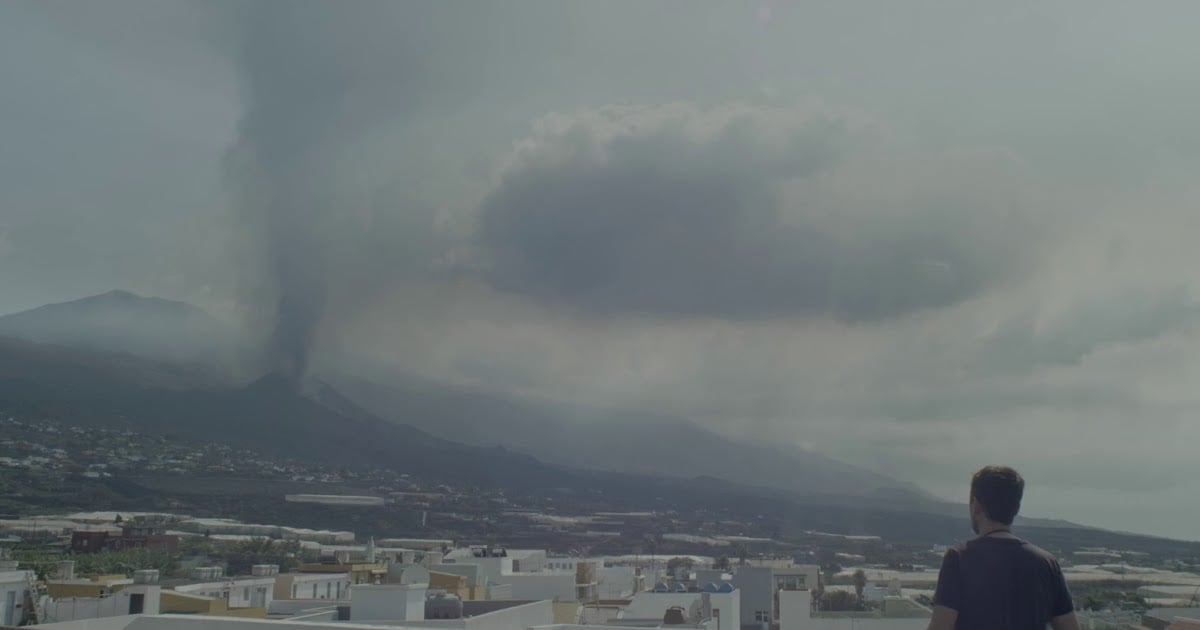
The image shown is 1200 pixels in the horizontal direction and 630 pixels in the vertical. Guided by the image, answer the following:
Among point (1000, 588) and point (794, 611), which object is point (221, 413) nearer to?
point (794, 611)

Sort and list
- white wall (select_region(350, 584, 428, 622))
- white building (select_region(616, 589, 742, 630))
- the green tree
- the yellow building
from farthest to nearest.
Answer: the green tree
the yellow building
white building (select_region(616, 589, 742, 630))
white wall (select_region(350, 584, 428, 622))

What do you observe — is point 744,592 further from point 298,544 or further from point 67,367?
point 67,367

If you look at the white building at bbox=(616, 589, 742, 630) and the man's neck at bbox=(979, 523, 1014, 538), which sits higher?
the man's neck at bbox=(979, 523, 1014, 538)

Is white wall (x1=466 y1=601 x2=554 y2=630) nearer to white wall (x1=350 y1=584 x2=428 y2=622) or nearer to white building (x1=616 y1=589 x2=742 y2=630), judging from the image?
white wall (x1=350 y1=584 x2=428 y2=622)

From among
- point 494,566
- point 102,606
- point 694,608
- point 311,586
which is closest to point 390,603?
point 102,606

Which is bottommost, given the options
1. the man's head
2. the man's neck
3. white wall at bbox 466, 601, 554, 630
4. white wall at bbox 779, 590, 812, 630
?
white wall at bbox 779, 590, 812, 630

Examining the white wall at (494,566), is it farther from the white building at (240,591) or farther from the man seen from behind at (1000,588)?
the man seen from behind at (1000,588)

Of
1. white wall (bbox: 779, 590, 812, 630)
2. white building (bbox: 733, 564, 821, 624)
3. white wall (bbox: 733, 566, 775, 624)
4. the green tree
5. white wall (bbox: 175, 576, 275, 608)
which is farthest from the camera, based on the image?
the green tree

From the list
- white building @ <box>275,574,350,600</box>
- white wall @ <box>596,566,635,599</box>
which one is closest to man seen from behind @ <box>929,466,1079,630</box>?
white building @ <box>275,574,350,600</box>
